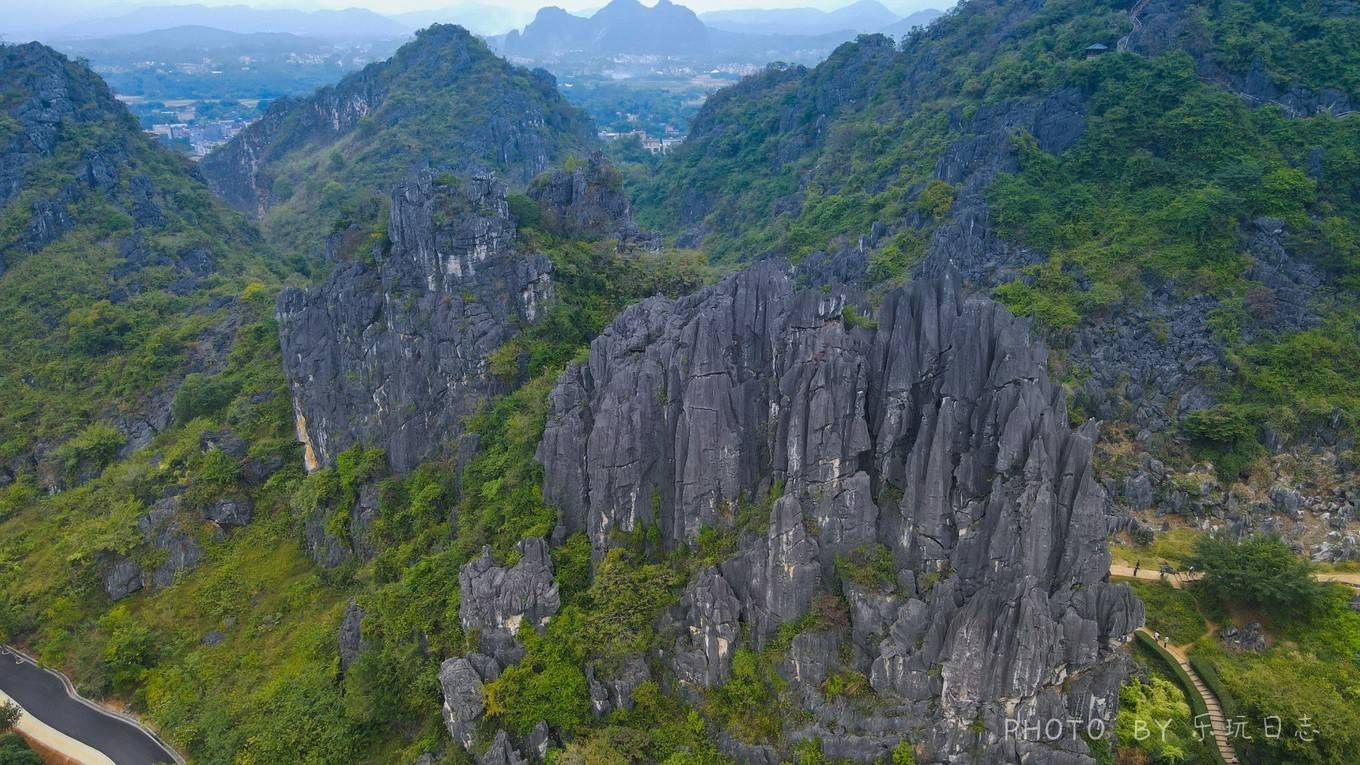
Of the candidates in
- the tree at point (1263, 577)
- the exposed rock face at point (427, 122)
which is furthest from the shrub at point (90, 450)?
the tree at point (1263, 577)

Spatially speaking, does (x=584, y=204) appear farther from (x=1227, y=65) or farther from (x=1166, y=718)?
(x=1227, y=65)

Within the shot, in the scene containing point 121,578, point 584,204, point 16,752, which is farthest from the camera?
point 584,204

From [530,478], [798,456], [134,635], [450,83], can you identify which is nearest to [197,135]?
[450,83]

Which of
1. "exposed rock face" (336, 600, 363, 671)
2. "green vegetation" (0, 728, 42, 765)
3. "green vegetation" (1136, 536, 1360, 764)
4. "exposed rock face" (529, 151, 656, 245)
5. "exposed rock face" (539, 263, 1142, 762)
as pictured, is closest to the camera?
"exposed rock face" (539, 263, 1142, 762)

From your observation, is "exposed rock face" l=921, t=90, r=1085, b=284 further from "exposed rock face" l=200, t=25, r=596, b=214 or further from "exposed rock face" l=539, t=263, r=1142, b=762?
"exposed rock face" l=200, t=25, r=596, b=214

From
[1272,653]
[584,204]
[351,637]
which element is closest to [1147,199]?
[1272,653]

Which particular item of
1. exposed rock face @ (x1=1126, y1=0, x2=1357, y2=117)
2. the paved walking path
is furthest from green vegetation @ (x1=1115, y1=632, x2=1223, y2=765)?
exposed rock face @ (x1=1126, y1=0, x2=1357, y2=117)
